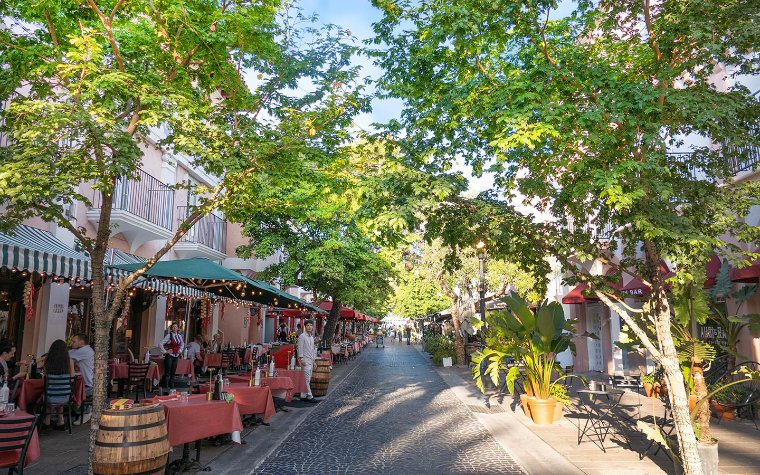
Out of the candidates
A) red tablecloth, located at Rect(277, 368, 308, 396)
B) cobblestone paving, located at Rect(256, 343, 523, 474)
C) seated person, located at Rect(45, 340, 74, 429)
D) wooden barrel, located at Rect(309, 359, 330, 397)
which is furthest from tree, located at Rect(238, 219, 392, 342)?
seated person, located at Rect(45, 340, 74, 429)

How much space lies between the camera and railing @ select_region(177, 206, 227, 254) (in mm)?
18847

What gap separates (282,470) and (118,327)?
10.5 metres

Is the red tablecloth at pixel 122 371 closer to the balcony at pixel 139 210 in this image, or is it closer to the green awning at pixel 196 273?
the green awning at pixel 196 273

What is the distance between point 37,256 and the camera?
8469mm

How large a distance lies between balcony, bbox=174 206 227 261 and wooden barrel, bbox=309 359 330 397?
21.6ft

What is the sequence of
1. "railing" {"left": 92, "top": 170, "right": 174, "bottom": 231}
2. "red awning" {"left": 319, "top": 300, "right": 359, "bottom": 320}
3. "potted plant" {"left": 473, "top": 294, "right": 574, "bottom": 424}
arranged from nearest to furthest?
"potted plant" {"left": 473, "top": 294, "right": 574, "bottom": 424}, "railing" {"left": 92, "top": 170, "right": 174, "bottom": 231}, "red awning" {"left": 319, "top": 300, "right": 359, "bottom": 320}

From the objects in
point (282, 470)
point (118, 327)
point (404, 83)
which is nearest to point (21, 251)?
point (282, 470)

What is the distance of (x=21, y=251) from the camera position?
814 centimetres

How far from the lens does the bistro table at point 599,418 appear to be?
26.8 ft

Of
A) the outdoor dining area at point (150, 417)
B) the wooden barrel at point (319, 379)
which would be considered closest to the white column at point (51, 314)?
the outdoor dining area at point (150, 417)

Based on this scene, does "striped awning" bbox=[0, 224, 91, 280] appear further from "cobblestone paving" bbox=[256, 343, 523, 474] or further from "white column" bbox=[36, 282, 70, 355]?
"cobblestone paving" bbox=[256, 343, 523, 474]

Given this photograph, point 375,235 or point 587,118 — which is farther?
point 375,235

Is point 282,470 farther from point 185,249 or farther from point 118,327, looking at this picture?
point 185,249

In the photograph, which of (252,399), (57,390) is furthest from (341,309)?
(57,390)
